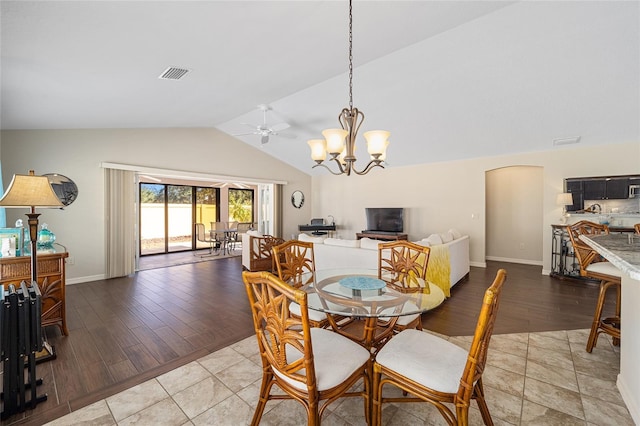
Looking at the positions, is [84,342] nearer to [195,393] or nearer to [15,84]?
[195,393]

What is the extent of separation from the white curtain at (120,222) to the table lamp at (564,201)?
804cm

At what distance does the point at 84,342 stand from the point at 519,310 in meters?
4.85

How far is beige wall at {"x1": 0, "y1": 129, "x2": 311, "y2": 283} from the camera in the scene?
4.38 metres

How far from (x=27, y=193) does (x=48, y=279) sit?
1.09m

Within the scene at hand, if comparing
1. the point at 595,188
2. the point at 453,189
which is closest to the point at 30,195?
the point at 453,189

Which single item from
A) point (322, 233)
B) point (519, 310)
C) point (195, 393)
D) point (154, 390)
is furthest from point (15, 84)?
point (322, 233)

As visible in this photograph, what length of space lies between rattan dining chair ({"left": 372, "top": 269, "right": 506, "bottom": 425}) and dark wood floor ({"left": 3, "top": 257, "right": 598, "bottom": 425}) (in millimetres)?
1512

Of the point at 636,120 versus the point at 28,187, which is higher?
the point at 636,120

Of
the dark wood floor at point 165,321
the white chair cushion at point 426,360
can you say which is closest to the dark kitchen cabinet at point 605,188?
the dark wood floor at point 165,321

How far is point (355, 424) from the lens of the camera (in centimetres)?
169

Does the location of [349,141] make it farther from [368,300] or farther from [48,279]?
[48,279]

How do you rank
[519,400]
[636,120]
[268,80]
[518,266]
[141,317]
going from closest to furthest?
[519,400]
[141,317]
[268,80]
[636,120]
[518,266]

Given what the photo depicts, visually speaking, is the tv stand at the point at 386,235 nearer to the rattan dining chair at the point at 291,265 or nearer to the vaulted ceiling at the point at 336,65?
the vaulted ceiling at the point at 336,65

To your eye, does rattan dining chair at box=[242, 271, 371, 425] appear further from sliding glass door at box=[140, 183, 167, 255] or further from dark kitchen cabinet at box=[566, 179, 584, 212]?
sliding glass door at box=[140, 183, 167, 255]
